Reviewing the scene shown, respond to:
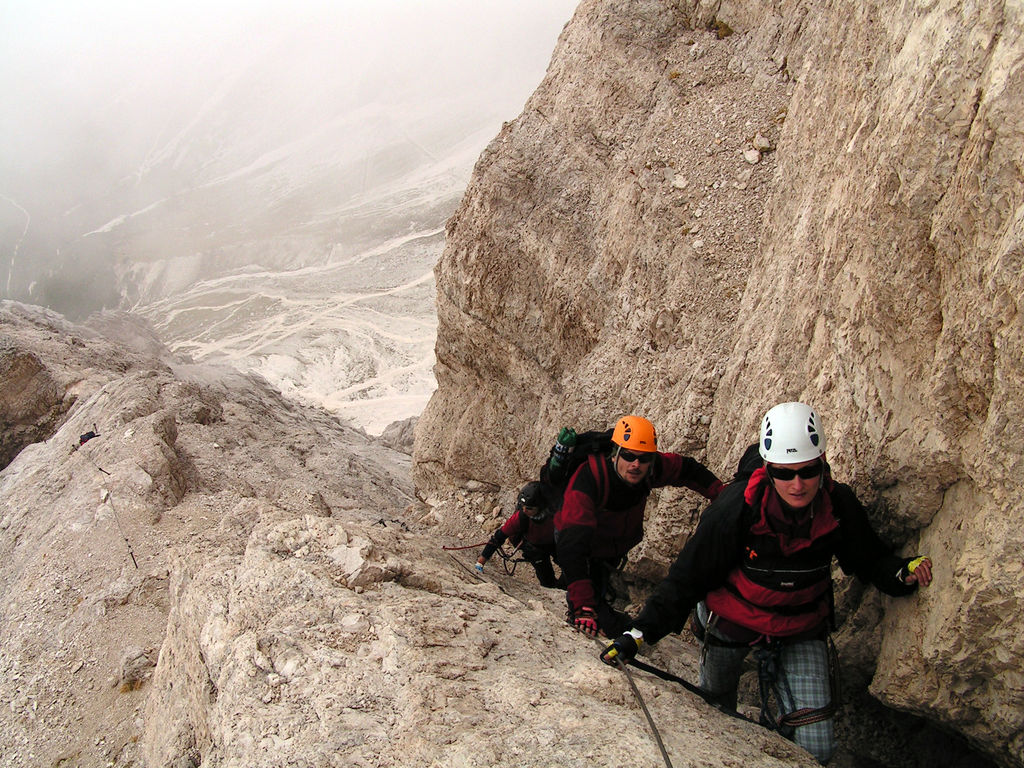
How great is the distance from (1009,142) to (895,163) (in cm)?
73

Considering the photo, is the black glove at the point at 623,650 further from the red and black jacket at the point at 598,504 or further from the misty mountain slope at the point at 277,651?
the red and black jacket at the point at 598,504

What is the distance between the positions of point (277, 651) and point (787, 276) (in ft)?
14.6

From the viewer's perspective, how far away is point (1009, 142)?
116 inches

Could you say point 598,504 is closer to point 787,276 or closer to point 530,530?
point 530,530

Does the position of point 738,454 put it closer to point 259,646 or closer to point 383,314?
point 259,646

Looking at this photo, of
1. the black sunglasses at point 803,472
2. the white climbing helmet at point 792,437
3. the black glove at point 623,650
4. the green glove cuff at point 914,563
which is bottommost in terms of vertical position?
the black glove at point 623,650

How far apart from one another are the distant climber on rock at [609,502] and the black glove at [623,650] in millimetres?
570

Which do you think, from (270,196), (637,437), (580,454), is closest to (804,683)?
(637,437)

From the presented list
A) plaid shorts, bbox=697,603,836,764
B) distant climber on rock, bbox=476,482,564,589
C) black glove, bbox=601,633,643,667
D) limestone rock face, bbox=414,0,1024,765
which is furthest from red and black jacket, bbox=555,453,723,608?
distant climber on rock, bbox=476,482,564,589

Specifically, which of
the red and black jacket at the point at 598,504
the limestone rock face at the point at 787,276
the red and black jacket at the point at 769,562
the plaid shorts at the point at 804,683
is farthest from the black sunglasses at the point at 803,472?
the red and black jacket at the point at 598,504

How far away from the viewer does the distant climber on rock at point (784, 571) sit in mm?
3637

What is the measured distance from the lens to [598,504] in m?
5.00

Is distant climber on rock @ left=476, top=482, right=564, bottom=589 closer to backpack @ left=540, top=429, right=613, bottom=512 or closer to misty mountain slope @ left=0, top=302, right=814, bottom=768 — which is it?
misty mountain slope @ left=0, top=302, right=814, bottom=768

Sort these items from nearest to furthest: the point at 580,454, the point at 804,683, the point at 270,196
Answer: the point at 804,683 < the point at 580,454 < the point at 270,196
